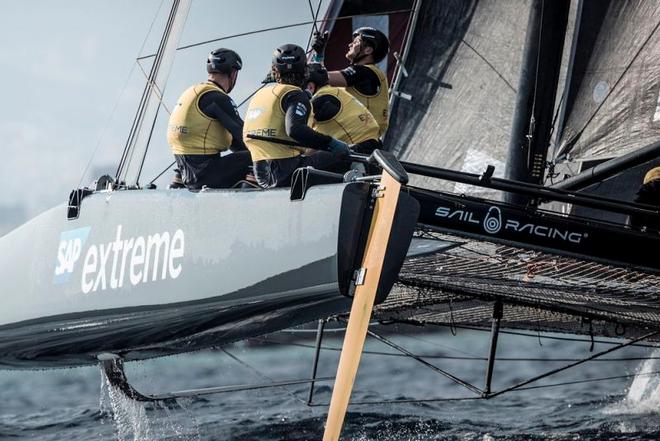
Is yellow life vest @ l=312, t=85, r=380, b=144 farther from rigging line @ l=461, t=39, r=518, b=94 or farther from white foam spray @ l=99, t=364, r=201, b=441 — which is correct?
rigging line @ l=461, t=39, r=518, b=94

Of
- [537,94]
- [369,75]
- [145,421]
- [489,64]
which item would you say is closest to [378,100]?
[369,75]

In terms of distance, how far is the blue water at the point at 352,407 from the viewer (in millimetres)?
6703

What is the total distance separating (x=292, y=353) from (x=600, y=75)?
7.16 m

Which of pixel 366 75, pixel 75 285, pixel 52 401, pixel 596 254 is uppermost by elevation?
pixel 366 75

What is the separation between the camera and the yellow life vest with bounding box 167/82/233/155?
5371mm

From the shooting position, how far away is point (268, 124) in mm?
4949

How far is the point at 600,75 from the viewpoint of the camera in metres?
6.65


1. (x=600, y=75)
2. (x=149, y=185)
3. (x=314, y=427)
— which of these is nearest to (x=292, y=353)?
(x=314, y=427)

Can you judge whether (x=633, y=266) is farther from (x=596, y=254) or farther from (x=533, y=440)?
(x=533, y=440)

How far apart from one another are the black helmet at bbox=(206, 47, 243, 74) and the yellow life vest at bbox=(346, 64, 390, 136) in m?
0.65

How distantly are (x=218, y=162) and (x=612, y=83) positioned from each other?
236 centimetres

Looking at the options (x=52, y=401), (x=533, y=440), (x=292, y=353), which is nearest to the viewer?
(x=533, y=440)

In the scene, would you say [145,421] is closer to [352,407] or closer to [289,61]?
[352,407]

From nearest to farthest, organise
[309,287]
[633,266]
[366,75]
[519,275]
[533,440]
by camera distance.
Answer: [309,287]
[633,266]
[519,275]
[366,75]
[533,440]
